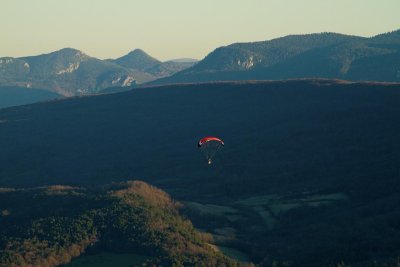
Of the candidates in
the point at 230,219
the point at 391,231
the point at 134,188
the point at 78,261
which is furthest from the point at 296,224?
the point at 78,261

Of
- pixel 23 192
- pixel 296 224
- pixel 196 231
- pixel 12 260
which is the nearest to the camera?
pixel 12 260

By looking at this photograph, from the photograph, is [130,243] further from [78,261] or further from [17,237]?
[17,237]

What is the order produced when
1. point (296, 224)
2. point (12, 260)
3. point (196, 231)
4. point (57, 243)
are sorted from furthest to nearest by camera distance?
point (296, 224), point (196, 231), point (57, 243), point (12, 260)

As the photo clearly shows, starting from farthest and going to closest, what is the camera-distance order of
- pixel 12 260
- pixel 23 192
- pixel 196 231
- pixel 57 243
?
1. pixel 23 192
2. pixel 196 231
3. pixel 57 243
4. pixel 12 260

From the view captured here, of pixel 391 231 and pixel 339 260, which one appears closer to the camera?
pixel 339 260

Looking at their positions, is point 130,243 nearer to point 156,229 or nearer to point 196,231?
point 156,229

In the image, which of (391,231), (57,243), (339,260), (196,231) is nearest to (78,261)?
(57,243)

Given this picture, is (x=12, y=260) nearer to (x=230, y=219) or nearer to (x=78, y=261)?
(x=78, y=261)

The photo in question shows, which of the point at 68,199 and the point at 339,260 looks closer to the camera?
the point at 339,260
